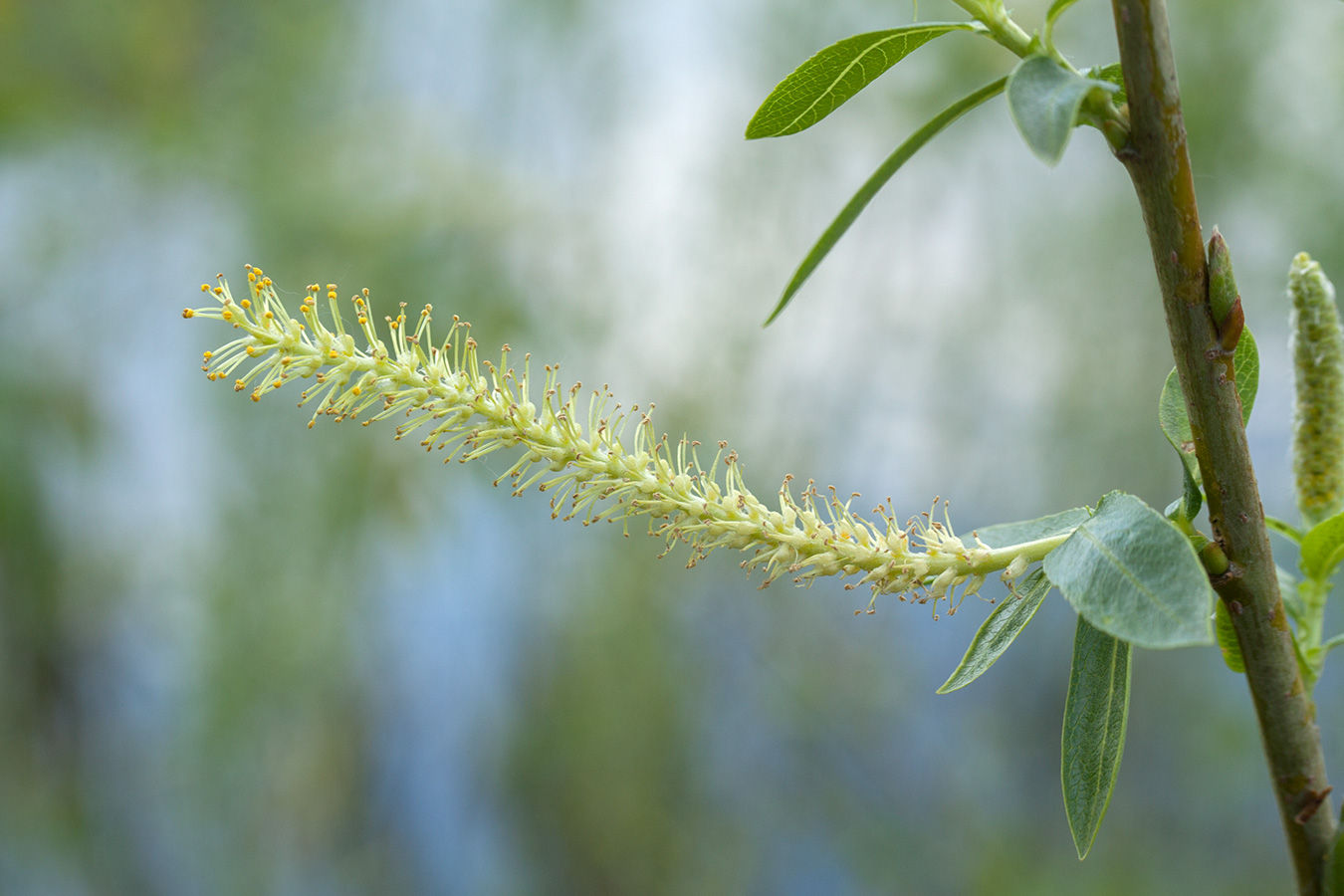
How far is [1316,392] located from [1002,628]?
5.7 inches

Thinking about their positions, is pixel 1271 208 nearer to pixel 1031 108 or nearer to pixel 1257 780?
pixel 1257 780

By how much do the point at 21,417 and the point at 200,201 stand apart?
16.9 inches

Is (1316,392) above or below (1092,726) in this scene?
above

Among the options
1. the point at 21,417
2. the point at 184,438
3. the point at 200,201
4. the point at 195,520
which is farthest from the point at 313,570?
the point at 200,201

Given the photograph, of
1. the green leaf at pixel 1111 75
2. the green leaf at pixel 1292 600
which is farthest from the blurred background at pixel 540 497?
the green leaf at pixel 1111 75

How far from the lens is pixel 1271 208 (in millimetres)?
1484

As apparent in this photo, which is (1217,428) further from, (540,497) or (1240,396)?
(540,497)

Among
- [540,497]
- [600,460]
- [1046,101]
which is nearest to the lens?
[1046,101]

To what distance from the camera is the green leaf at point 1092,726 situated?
241 mm

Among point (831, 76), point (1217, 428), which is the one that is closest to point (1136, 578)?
point (1217, 428)

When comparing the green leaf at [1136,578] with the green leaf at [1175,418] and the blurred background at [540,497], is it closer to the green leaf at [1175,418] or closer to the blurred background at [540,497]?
the green leaf at [1175,418]

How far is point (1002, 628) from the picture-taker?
260 millimetres

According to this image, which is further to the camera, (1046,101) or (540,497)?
(540,497)

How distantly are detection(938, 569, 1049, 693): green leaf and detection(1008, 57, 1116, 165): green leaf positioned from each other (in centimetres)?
12
